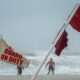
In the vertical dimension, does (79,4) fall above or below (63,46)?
above

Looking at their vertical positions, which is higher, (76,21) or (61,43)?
(76,21)

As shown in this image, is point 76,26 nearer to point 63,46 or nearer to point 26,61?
point 63,46

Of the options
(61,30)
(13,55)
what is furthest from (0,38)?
(61,30)

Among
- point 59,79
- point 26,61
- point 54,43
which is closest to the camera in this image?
point 54,43

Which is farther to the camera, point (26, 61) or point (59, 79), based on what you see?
point (59, 79)

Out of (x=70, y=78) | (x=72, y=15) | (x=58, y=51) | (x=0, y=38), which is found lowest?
(x=70, y=78)

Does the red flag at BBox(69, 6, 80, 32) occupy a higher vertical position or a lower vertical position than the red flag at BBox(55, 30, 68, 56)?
higher

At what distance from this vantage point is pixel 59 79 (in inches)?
881

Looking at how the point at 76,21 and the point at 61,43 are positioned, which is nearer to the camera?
the point at 61,43

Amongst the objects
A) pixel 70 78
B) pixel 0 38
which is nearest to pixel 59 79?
pixel 70 78

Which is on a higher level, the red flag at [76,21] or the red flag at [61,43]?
the red flag at [76,21]

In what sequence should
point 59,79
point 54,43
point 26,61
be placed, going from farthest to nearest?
point 59,79 → point 26,61 → point 54,43

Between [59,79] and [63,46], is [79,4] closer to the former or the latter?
[63,46]

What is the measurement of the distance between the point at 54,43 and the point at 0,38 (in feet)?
6.21
